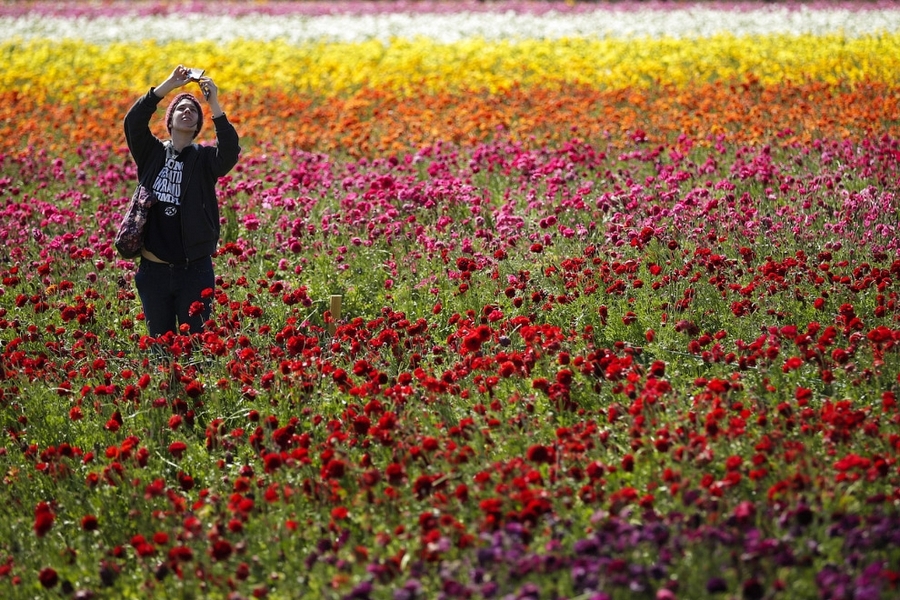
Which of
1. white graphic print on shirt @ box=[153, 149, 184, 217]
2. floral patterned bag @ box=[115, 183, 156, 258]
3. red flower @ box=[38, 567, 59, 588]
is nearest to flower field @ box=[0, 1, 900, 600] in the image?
red flower @ box=[38, 567, 59, 588]

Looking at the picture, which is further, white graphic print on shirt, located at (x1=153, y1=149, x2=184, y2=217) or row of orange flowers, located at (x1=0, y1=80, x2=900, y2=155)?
row of orange flowers, located at (x1=0, y1=80, x2=900, y2=155)

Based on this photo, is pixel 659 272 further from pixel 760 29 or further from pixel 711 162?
pixel 760 29

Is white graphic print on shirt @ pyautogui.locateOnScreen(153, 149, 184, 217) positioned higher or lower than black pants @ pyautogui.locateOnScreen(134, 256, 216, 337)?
higher

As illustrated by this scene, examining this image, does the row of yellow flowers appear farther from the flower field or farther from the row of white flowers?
the flower field

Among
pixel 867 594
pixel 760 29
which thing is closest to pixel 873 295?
pixel 867 594

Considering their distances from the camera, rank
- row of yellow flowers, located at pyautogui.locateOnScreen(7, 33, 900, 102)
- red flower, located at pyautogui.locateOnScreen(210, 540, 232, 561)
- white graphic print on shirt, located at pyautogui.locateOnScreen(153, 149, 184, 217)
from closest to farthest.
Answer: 1. red flower, located at pyautogui.locateOnScreen(210, 540, 232, 561)
2. white graphic print on shirt, located at pyautogui.locateOnScreen(153, 149, 184, 217)
3. row of yellow flowers, located at pyautogui.locateOnScreen(7, 33, 900, 102)

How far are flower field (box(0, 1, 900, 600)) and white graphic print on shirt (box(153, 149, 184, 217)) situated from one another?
541 mm

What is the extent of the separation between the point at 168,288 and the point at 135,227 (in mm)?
414

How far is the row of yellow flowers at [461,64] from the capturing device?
43.4 feet

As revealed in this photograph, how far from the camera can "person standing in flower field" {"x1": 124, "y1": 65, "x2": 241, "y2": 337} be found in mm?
5934

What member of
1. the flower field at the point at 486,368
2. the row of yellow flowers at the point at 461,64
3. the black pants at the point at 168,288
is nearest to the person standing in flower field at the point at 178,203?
the black pants at the point at 168,288

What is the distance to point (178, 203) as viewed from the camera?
5984mm

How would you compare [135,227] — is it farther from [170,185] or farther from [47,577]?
[47,577]

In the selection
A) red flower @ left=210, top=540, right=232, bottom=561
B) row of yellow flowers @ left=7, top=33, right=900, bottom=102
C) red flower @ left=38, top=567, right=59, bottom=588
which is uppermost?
row of yellow flowers @ left=7, top=33, right=900, bottom=102
